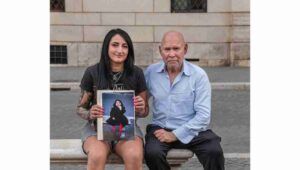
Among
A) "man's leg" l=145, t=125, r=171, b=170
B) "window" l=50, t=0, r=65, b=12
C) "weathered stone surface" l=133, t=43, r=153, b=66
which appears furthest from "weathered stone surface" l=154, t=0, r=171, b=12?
"man's leg" l=145, t=125, r=171, b=170

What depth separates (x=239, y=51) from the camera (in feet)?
49.2

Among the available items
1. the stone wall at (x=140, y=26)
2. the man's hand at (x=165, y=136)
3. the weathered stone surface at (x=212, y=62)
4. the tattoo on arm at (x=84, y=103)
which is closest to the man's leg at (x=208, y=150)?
the man's hand at (x=165, y=136)

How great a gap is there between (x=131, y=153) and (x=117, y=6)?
1122 cm

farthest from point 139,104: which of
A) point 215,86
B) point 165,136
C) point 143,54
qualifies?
point 143,54

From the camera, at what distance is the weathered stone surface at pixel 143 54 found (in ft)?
49.1

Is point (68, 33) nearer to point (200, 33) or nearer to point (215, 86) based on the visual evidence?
point (200, 33)

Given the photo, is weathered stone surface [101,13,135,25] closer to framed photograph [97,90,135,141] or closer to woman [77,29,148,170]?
woman [77,29,148,170]

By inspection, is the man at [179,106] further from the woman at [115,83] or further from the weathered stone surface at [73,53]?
the weathered stone surface at [73,53]
